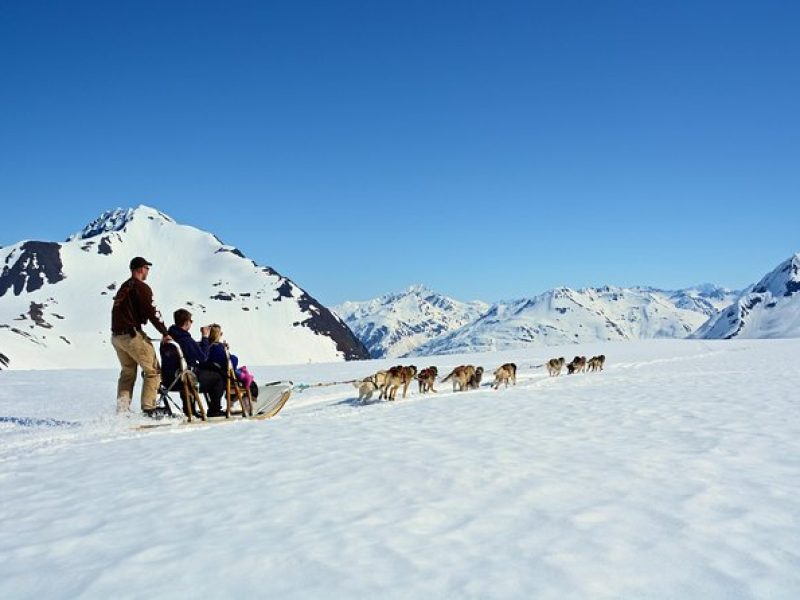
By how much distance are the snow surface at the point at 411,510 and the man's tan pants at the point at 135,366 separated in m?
0.85

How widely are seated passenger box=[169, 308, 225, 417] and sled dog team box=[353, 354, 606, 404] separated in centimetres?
433

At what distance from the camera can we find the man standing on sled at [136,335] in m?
10.2

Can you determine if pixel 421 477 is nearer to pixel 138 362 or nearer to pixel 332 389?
pixel 138 362

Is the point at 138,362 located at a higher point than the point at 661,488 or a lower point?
higher

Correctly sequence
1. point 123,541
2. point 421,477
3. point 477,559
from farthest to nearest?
point 421,477 → point 123,541 → point 477,559

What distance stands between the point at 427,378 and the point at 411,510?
41.4ft

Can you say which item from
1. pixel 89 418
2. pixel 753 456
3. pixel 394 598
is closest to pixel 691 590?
pixel 394 598

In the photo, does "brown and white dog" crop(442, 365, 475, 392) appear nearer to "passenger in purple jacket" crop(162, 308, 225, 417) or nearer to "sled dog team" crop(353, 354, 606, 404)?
"sled dog team" crop(353, 354, 606, 404)

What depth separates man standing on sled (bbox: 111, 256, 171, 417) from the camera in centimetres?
1019

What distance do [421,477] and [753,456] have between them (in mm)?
3870

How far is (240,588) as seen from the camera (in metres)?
3.44

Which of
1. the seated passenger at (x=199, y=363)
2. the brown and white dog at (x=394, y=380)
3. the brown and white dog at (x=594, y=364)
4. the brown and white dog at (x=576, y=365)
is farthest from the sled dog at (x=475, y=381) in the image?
the seated passenger at (x=199, y=363)

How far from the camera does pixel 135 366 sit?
34.8ft

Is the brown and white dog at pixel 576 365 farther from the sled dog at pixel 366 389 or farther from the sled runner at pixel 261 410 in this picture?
the sled runner at pixel 261 410
